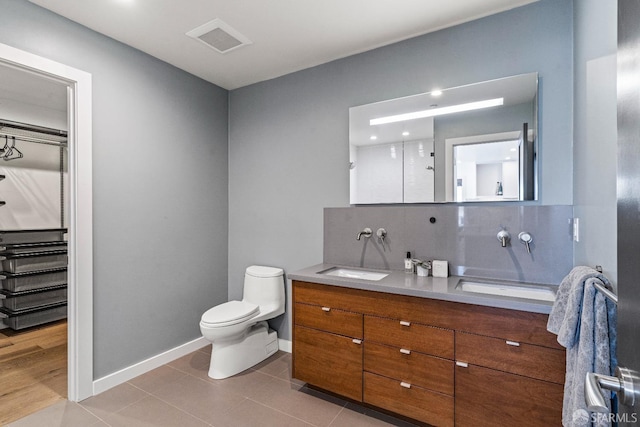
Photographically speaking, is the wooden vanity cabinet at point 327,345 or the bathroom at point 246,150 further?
the wooden vanity cabinet at point 327,345

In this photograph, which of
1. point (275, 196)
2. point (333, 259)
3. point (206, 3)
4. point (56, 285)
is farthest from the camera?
point (56, 285)

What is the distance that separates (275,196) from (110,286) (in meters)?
1.50

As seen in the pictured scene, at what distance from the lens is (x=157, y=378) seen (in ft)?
8.05

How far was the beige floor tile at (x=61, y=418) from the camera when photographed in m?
1.90

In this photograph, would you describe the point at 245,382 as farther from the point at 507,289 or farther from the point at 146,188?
the point at 507,289

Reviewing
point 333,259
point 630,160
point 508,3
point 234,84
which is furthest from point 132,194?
point 508,3

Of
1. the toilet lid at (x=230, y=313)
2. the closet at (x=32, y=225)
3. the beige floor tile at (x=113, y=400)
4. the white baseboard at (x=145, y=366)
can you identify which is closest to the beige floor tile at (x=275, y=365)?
the toilet lid at (x=230, y=313)

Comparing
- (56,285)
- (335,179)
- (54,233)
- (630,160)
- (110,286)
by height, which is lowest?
(56,285)

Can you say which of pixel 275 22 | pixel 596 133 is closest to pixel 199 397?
pixel 275 22

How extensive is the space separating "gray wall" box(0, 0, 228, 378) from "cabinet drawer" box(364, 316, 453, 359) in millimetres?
1805

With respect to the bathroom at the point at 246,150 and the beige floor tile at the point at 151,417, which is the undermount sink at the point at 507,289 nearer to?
the bathroom at the point at 246,150

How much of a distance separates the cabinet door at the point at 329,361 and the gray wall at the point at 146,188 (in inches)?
50.7

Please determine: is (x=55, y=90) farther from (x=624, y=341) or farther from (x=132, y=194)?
(x=624, y=341)

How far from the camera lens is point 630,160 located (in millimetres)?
524
